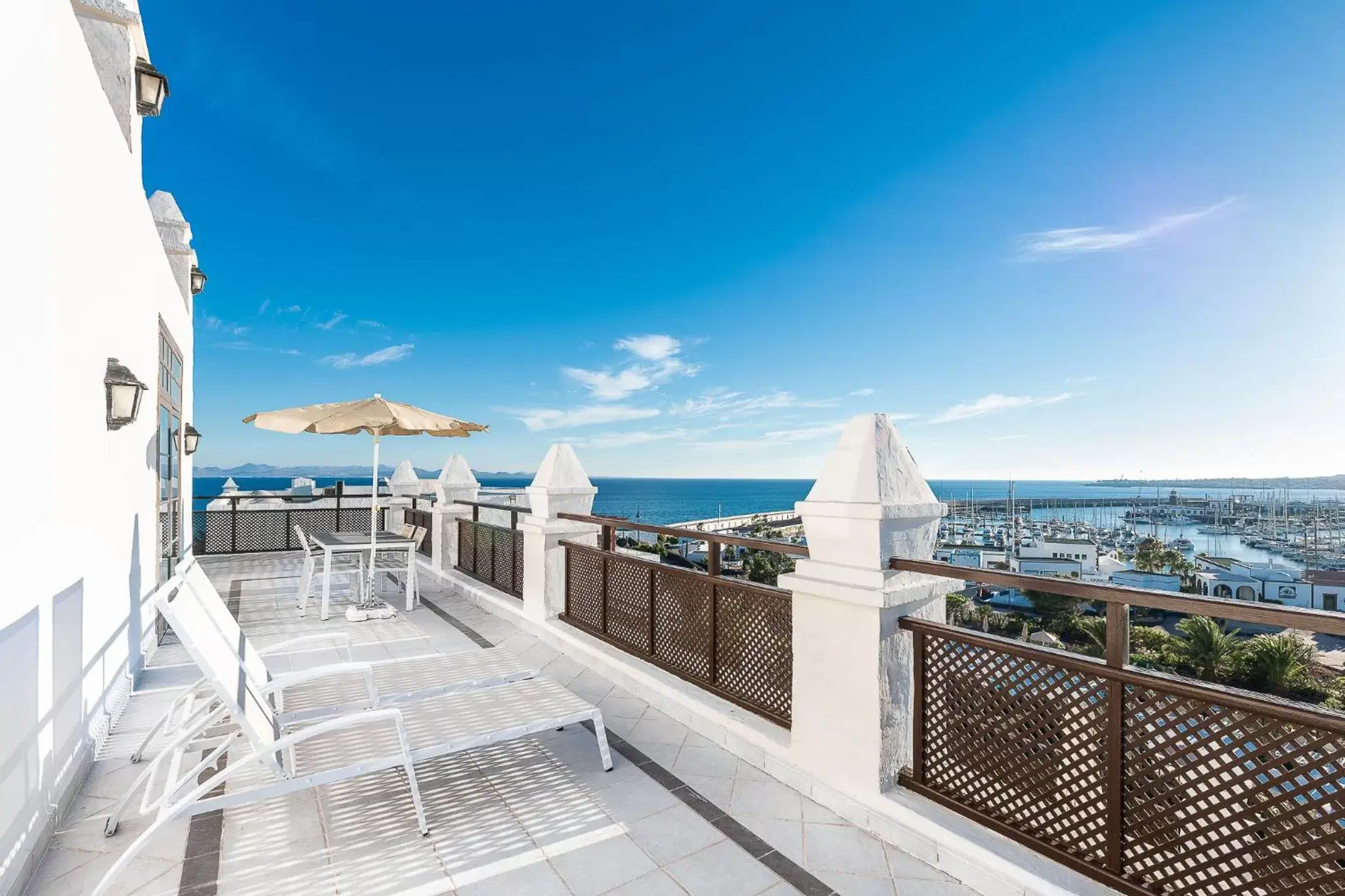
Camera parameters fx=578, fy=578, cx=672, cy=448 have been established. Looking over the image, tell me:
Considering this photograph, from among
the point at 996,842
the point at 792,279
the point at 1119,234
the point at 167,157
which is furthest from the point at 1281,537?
the point at 167,157

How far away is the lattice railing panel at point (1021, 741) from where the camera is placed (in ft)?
6.23

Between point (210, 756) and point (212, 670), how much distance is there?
21.4 inches

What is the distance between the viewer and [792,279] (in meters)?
38.8

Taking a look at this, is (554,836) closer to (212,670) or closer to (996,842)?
(212,670)

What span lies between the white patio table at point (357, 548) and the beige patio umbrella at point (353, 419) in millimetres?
154

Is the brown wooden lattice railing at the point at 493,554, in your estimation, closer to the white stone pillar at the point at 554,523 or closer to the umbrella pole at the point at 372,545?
the white stone pillar at the point at 554,523

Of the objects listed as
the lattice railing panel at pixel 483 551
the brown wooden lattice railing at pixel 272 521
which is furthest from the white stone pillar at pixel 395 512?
the lattice railing panel at pixel 483 551

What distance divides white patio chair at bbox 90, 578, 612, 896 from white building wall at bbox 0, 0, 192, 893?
1.26ft

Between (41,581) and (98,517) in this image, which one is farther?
(98,517)

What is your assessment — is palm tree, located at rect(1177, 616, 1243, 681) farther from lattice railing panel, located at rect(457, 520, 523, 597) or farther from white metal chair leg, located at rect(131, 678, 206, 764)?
white metal chair leg, located at rect(131, 678, 206, 764)

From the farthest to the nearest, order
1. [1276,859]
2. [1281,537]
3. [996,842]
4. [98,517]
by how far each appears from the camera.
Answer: [1281,537] → [98,517] → [996,842] → [1276,859]

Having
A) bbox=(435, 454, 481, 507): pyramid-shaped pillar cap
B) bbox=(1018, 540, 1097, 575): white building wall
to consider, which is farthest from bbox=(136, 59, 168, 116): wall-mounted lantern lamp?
bbox=(1018, 540, 1097, 575): white building wall

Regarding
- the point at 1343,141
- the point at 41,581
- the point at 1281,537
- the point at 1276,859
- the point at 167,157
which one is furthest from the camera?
the point at 1281,537

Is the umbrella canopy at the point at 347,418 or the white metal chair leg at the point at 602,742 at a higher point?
the umbrella canopy at the point at 347,418
